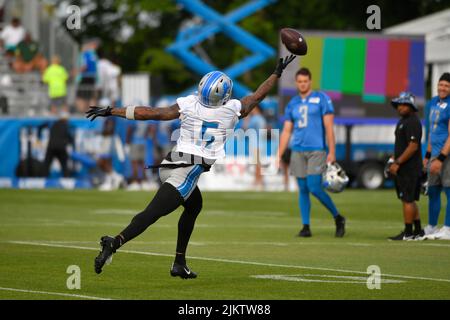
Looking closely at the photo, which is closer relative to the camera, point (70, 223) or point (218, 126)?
point (218, 126)

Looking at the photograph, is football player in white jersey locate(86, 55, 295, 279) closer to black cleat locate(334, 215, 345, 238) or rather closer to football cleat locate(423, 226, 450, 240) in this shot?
black cleat locate(334, 215, 345, 238)

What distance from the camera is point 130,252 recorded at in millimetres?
13461

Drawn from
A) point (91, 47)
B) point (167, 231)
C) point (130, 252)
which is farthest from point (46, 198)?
point (91, 47)

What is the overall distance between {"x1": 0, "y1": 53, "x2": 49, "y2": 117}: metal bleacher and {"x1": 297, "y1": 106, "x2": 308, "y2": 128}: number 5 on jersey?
54.9ft

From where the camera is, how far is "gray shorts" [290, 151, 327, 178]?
15680 mm

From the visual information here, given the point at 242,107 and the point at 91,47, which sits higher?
the point at 91,47

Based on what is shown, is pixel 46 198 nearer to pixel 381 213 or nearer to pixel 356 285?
pixel 381 213

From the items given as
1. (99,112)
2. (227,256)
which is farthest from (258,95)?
(227,256)

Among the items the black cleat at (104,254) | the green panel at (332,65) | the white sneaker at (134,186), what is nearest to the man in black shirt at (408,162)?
the black cleat at (104,254)

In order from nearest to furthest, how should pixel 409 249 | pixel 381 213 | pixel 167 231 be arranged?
pixel 409 249 → pixel 167 231 → pixel 381 213

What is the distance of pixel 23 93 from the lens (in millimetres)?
33281

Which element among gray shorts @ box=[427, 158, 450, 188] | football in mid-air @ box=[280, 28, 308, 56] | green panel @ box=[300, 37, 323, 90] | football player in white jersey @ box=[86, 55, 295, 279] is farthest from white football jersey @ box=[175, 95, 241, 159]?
green panel @ box=[300, 37, 323, 90]

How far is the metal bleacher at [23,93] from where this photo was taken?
32625 millimetres

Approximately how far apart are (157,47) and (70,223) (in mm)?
39743
